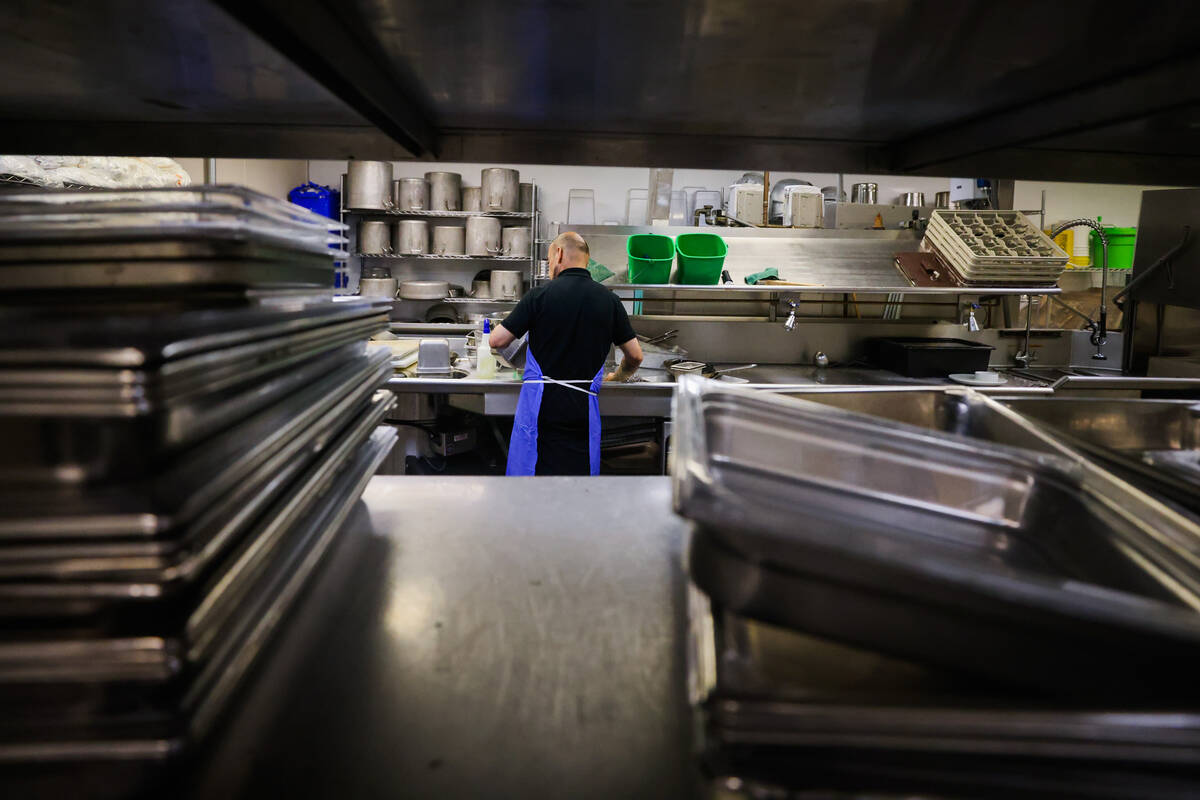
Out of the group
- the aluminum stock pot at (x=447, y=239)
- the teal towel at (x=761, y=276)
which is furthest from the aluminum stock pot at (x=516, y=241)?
the teal towel at (x=761, y=276)

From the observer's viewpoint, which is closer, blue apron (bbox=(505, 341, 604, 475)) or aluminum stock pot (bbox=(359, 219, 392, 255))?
blue apron (bbox=(505, 341, 604, 475))

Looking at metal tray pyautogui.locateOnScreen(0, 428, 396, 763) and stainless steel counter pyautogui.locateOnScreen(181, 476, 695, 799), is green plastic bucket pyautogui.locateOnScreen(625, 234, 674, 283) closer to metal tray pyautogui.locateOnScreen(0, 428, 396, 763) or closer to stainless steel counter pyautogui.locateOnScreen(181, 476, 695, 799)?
stainless steel counter pyautogui.locateOnScreen(181, 476, 695, 799)

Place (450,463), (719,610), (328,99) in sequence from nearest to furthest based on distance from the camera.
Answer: (719,610)
(328,99)
(450,463)

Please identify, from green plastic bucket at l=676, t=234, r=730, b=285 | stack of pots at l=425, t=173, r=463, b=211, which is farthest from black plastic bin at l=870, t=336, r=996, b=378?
stack of pots at l=425, t=173, r=463, b=211

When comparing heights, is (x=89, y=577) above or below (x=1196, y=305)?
below

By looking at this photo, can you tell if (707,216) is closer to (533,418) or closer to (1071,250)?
(533,418)

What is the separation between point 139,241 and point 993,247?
4200 millimetres

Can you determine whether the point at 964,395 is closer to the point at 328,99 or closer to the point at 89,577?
the point at 328,99

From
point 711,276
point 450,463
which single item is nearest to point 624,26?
point 711,276

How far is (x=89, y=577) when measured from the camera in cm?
46

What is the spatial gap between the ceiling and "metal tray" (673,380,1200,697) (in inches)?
16.9

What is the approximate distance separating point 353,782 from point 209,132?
1.03 m

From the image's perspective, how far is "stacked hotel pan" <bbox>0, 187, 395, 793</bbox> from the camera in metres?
0.43

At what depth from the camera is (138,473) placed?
18.6 inches
